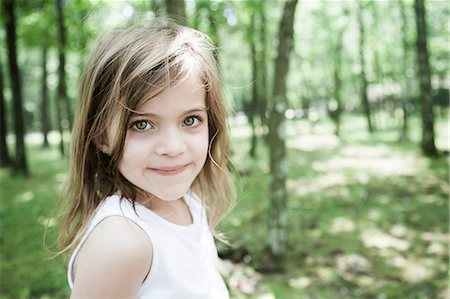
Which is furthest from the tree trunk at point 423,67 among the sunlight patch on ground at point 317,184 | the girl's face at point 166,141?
the girl's face at point 166,141

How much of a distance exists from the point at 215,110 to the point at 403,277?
5.04 meters

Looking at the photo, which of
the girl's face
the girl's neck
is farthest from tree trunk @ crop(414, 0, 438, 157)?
the girl's face

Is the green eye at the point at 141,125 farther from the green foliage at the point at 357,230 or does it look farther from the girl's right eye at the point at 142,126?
the green foliage at the point at 357,230

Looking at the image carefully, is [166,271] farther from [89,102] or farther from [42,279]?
[42,279]

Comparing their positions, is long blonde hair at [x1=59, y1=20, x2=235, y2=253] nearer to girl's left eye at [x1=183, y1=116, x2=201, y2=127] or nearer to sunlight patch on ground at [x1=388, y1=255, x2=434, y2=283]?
girl's left eye at [x1=183, y1=116, x2=201, y2=127]

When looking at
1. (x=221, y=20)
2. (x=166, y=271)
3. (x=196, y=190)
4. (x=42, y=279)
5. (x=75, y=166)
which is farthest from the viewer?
(x=221, y=20)

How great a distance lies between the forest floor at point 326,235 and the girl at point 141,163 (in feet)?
2.90

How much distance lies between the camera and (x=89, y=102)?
49.5 inches

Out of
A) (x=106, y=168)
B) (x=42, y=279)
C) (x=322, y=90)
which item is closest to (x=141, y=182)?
(x=106, y=168)

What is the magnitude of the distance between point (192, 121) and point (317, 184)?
951cm

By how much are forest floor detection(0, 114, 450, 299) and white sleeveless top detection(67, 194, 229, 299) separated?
0.80 m

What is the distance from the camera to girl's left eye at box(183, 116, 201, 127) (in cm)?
124

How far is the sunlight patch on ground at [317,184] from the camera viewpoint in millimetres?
9805

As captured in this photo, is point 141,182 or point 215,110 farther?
point 215,110
